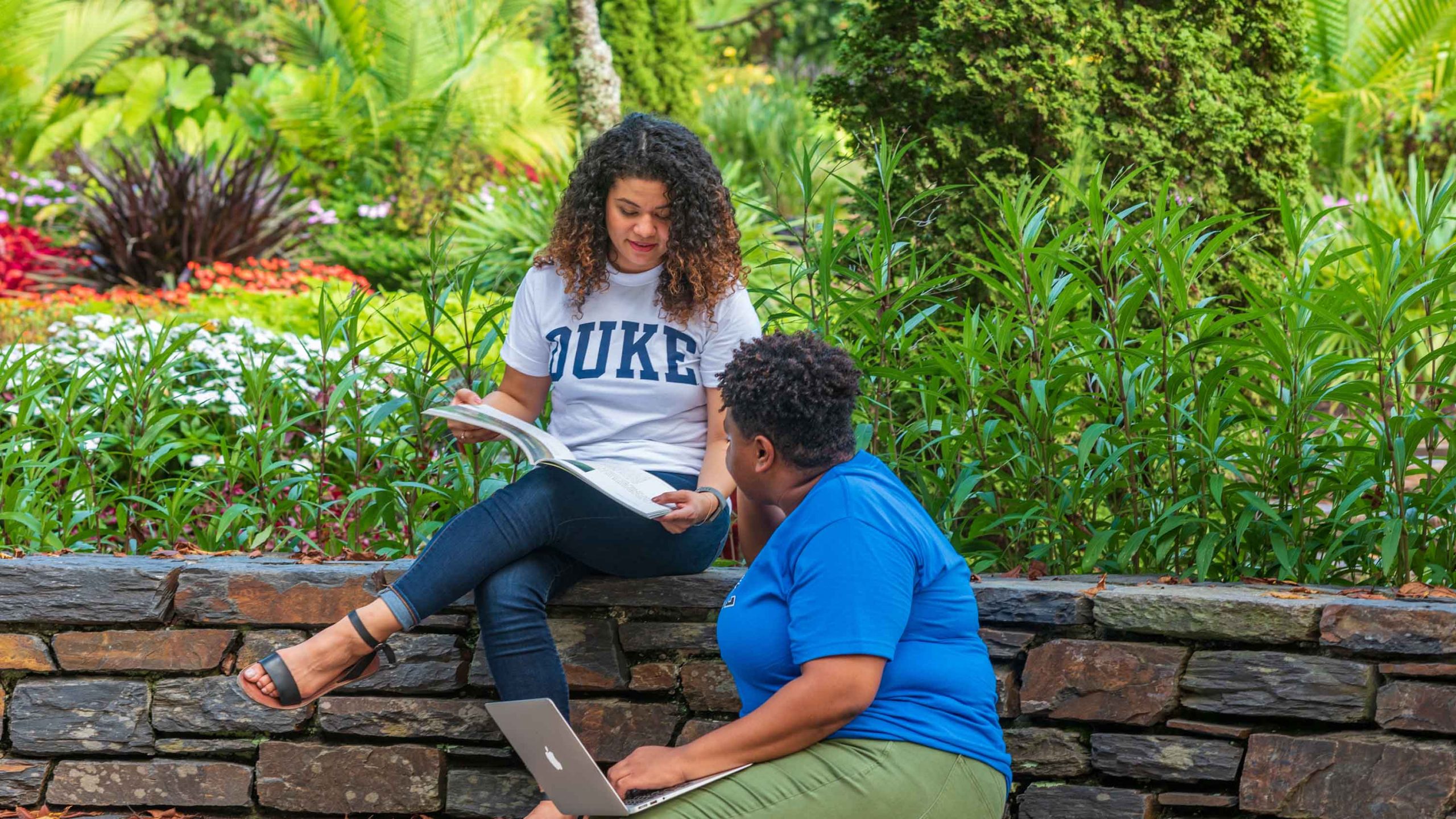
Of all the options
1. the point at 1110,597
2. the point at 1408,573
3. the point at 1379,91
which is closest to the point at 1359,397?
the point at 1408,573

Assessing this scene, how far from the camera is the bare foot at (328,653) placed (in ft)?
7.38

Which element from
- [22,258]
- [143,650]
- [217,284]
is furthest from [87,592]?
[22,258]

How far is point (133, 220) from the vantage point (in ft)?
25.2

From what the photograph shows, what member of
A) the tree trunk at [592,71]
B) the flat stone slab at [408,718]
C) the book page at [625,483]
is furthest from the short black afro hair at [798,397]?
the tree trunk at [592,71]

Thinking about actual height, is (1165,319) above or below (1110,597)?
above

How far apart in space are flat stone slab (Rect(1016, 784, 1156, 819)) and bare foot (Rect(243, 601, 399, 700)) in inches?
48.6

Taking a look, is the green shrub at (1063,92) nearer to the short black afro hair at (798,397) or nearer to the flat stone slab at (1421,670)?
the flat stone slab at (1421,670)

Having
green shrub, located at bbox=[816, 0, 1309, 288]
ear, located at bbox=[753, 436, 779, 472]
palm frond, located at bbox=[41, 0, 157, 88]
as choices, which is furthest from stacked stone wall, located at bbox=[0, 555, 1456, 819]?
palm frond, located at bbox=[41, 0, 157, 88]

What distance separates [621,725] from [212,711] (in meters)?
0.90

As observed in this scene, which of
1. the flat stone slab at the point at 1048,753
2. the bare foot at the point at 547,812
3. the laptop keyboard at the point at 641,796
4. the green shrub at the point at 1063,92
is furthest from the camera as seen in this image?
the green shrub at the point at 1063,92

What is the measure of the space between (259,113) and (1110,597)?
11671mm

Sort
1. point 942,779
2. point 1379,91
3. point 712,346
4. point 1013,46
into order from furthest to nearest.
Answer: point 1379,91
point 1013,46
point 712,346
point 942,779

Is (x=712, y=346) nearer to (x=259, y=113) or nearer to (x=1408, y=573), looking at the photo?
(x=1408, y=573)

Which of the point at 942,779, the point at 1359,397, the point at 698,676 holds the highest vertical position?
the point at 1359,397
